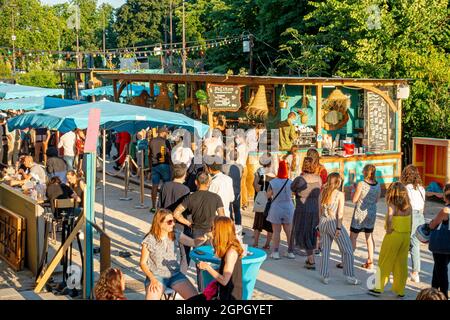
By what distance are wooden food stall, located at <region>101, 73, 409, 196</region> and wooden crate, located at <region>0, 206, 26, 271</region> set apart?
652 cm

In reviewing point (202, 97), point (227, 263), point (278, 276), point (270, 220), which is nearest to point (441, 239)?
point (278, 276)

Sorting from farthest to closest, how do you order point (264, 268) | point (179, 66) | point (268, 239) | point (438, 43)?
1. point (179, 66)
2. point (438, 43)
3. point (268, 239)
4. point (264, 268)

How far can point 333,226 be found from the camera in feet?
31.9

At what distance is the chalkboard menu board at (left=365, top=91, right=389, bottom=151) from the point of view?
17969 mm

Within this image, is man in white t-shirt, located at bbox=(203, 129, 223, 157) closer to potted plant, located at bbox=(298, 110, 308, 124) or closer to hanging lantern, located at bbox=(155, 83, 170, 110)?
potted plant, located at bbox=(298, 110, 308, 124)

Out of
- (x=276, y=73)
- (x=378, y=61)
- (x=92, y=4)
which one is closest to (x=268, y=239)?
(x=378, y=61)

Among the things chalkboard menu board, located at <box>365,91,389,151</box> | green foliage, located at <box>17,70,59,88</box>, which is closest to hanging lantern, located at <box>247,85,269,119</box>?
chalkboard menu board, located at <box>365,91,389,151</box>

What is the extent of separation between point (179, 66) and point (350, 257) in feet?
142

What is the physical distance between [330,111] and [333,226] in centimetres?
882

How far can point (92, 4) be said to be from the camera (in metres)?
131

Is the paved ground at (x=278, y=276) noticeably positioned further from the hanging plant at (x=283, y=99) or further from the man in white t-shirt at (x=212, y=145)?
the hanging plant at (x=283, y=99)

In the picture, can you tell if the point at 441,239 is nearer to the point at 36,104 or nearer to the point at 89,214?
the point at 89,214

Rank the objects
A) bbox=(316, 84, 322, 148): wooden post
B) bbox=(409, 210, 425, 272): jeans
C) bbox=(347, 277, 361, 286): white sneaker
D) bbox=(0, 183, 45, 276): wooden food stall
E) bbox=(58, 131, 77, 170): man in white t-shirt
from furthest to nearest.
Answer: bbox=(58, 131, 77, 170): man in white t-shirt < bbox=(316, 84, 322, 148): wooden post < bbox=(0, 183, 45, 276): wooden food stall < bbox=(409, 210, 425, 272): jeans < bbox=(347, 277, 361, 286): white sneaker

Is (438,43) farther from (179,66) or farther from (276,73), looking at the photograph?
(179,66)
